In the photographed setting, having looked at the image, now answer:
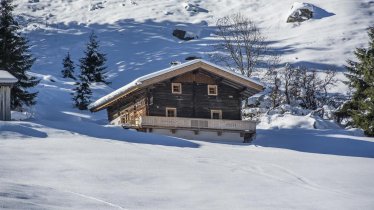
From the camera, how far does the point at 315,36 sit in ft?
273

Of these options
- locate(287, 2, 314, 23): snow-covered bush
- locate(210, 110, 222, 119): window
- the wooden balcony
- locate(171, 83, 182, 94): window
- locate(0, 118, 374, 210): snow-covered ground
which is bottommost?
locate(0, 118, 374, 210): snow-covered ground

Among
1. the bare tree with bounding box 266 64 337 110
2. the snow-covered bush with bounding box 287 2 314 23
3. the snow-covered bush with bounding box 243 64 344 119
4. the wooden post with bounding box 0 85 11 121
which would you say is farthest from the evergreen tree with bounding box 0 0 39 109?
the snow-covered bush with bounding box 287 2 314 23

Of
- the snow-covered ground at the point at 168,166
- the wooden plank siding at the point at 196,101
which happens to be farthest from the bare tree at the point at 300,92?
the wooden plank siding at the point at 196,101

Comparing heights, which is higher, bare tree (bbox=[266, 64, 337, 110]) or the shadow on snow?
bare tree (bbox=[266, 64, 337, 110])

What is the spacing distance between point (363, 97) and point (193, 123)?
44.5 feet

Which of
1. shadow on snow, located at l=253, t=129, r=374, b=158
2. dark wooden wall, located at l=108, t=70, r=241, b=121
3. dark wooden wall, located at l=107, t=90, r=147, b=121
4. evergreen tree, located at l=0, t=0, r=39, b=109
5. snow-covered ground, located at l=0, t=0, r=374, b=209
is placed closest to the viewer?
snow-covered ground, located at l=0, t=0, r=374, b=209

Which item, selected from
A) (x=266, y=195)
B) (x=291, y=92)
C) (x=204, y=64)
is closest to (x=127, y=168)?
(x=266, y=195)

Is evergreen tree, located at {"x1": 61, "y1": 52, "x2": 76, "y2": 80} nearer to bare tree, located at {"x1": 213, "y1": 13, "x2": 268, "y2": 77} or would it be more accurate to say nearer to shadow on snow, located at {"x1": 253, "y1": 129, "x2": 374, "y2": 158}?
bare tree, located at {"x1": 213, "y1": 13, "x2": 268, "y2": 77}

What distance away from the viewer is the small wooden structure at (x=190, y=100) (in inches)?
1283

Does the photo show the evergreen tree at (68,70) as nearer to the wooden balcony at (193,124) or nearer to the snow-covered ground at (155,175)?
the wooden balcony at (193,124)

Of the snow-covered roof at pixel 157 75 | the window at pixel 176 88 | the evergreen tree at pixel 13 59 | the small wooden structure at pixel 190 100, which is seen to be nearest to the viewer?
the snow-covered roof at pixel 157 75

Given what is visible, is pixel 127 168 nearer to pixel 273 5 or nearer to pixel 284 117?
pixel 284 117

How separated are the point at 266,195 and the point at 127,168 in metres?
4.29

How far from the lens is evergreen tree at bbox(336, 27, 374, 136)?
1427 inches
